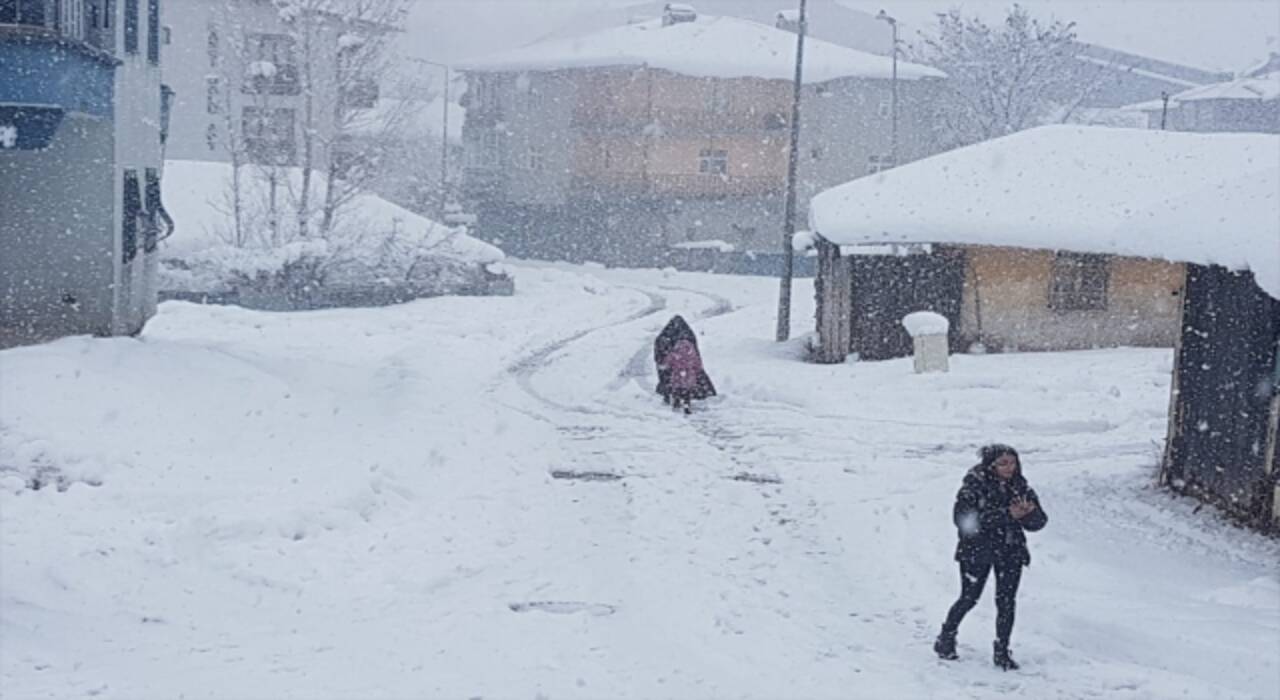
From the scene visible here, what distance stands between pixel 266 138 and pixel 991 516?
113 ft

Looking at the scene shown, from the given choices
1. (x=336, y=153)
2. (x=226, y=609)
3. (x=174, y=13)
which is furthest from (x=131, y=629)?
(x=174, y=13)

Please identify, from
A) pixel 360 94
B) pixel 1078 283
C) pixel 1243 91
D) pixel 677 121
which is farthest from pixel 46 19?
pixel 1243 91

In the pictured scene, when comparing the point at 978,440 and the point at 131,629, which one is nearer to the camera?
the point at 131,629

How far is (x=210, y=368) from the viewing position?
53.7ft

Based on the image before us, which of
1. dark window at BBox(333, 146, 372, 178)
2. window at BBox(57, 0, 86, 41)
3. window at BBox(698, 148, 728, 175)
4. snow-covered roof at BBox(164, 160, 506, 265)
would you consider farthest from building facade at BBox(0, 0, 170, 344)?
window at BBox(698, 148, 728, 175)

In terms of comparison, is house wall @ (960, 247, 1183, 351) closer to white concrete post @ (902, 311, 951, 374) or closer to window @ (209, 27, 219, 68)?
white concrete post @ (902, 311, 951, 374)

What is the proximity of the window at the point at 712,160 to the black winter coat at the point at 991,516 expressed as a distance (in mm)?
47103

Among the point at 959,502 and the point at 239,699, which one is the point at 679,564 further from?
the point at 239,699

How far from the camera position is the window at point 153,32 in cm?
2055

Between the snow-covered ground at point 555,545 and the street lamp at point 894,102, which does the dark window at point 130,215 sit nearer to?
the snow-covered ground at point 555,545

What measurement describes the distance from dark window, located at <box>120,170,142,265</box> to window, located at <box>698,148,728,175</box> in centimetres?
3785

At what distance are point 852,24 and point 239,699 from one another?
8671 centimetres

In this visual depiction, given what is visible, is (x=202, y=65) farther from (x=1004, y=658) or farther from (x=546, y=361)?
(x=1004, y=658)

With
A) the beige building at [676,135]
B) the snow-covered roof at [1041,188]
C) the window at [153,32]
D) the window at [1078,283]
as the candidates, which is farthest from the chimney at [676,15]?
the window at [153,32]
